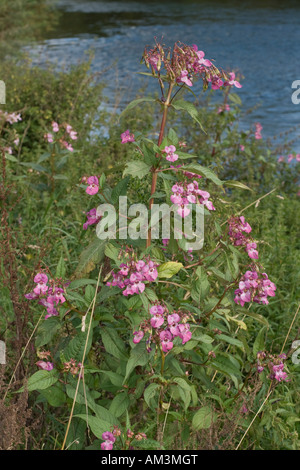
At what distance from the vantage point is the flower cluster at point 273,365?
2176mm

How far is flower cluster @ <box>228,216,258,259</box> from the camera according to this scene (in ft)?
6.69

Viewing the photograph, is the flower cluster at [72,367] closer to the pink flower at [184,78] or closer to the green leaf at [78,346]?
the green leaf at [78,346]

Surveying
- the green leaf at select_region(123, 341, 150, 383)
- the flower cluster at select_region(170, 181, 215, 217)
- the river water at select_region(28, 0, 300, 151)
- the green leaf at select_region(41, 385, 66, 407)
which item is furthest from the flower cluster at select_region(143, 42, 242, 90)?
the river water at select_region(28, 0, 300, 151)

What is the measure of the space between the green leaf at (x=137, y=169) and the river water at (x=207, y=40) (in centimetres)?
435

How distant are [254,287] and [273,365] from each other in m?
0.38

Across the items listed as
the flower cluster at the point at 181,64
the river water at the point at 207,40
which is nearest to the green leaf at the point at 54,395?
the flower cluster at the point at 181,64

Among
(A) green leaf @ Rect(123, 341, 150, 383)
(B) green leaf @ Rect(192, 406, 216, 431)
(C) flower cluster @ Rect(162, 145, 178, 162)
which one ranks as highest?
(C) flower cluster @ Rect(162, 145, 178, 162)

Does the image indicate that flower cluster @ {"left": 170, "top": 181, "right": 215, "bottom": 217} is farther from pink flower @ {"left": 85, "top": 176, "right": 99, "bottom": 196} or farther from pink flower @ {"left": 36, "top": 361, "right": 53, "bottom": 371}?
pink flower @ {"left": 36, "top": 361, "right": 53, "bottom": 371}

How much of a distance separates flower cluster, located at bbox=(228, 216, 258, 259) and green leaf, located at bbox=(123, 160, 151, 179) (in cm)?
34

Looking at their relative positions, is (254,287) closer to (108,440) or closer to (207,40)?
(108,440)

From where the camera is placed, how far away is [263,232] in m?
3.68

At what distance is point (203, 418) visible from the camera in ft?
6.93
